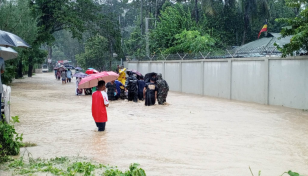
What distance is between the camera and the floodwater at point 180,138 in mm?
A: 7258

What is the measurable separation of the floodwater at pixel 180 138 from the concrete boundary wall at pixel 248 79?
33.5 inches

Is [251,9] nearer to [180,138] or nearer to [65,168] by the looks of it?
[180,138]

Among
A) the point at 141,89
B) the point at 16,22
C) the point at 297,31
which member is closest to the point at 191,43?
the point at 141,89

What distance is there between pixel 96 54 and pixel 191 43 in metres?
26.8

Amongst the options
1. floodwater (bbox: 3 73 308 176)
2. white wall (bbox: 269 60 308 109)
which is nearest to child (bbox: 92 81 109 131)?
floodwater (bbox: 3 73 308 176)

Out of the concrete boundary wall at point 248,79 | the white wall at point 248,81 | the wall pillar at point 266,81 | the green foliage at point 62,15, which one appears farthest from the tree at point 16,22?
the wall pillar at point 266,81

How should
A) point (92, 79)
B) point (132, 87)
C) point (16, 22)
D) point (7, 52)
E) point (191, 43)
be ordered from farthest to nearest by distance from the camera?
point (191, 43) < point (16, 22) < point (132, 87) < point (92, 79) < point (7, 52)

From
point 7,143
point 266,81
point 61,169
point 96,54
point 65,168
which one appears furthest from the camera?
point 96,54

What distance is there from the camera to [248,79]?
736 inches

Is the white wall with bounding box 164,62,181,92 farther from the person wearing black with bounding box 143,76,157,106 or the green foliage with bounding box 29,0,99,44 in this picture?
the person wearing black with bounding box 143,76,157,106

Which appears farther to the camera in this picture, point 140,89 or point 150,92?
point 140,89

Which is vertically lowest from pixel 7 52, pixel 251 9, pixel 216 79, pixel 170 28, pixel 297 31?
pixel 216 79

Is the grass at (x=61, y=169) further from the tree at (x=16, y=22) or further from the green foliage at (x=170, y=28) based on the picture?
the green foliage at (x=170, y=28)

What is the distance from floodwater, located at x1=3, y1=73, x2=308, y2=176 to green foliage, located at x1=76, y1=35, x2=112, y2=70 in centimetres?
3745
